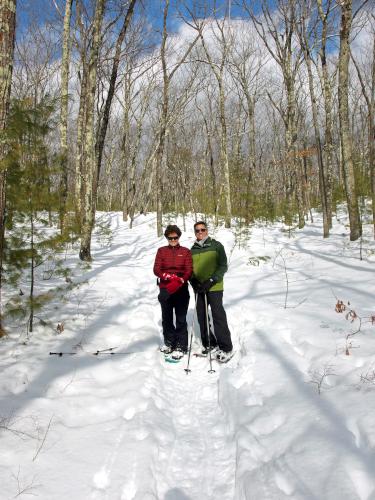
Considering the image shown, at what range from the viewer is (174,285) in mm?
5086

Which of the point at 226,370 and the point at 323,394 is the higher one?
the point at 323,394

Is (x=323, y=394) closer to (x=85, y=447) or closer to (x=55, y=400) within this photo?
(x=85, y=447)

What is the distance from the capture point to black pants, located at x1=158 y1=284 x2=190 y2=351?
A: 206 inches

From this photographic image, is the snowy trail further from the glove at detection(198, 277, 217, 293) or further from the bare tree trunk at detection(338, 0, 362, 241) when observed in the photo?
the bare tree trunk at detection(338, 0, 362, 241)

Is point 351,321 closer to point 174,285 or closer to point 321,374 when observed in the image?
point 321,374

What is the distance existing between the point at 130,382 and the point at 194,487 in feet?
5.55

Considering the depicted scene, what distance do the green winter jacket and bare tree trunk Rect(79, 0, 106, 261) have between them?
5.85m

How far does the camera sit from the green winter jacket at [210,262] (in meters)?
5.04

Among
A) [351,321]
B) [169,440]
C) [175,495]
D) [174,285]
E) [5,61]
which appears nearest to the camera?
[175,495]

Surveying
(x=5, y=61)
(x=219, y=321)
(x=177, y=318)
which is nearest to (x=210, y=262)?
(x=219, y=321)

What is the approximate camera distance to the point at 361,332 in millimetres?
→ 4512

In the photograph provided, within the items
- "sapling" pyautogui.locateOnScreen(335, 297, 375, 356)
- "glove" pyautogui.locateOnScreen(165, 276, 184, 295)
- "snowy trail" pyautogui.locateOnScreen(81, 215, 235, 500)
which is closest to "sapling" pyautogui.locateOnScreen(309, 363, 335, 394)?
"sapling" pyautogui.locateOnScreen(335, 297, 375, 356)

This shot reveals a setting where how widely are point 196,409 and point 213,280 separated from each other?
5.95 ft

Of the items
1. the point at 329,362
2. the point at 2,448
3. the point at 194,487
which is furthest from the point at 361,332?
the point at 2,448
